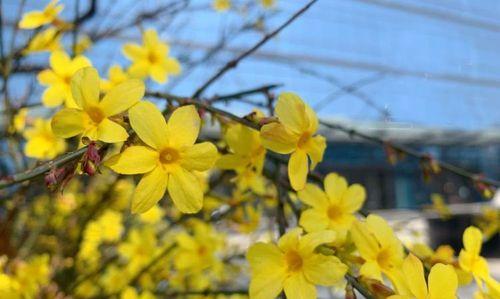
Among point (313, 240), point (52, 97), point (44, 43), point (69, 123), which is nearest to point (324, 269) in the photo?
point (313, 240)

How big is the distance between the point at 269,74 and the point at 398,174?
12.3 feet

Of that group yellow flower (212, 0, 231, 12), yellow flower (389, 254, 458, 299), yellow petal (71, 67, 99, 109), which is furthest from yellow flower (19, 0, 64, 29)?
yellow flower (212, 0, 231, 12)

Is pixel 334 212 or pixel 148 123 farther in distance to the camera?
pixel 334 212

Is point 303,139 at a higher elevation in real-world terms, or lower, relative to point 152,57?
higher

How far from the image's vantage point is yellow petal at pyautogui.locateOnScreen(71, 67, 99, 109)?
0.43 metres

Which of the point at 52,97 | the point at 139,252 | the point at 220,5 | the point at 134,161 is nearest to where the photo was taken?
the point at 134,161

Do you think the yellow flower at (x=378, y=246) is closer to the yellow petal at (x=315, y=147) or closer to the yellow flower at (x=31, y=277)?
the yellow petal at (x=315, y=147)

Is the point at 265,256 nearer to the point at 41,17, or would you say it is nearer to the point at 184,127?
the point at 184,127

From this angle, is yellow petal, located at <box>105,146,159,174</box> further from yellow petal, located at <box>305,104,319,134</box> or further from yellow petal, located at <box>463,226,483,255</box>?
yellow petal, located at <box>463,226,483,255</box>

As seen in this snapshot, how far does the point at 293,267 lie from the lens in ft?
1.52

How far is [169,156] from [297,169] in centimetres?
11

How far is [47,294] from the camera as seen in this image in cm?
104

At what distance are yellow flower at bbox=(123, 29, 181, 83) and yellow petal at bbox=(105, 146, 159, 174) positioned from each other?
0.48m

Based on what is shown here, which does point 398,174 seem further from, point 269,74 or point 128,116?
point 128,116
